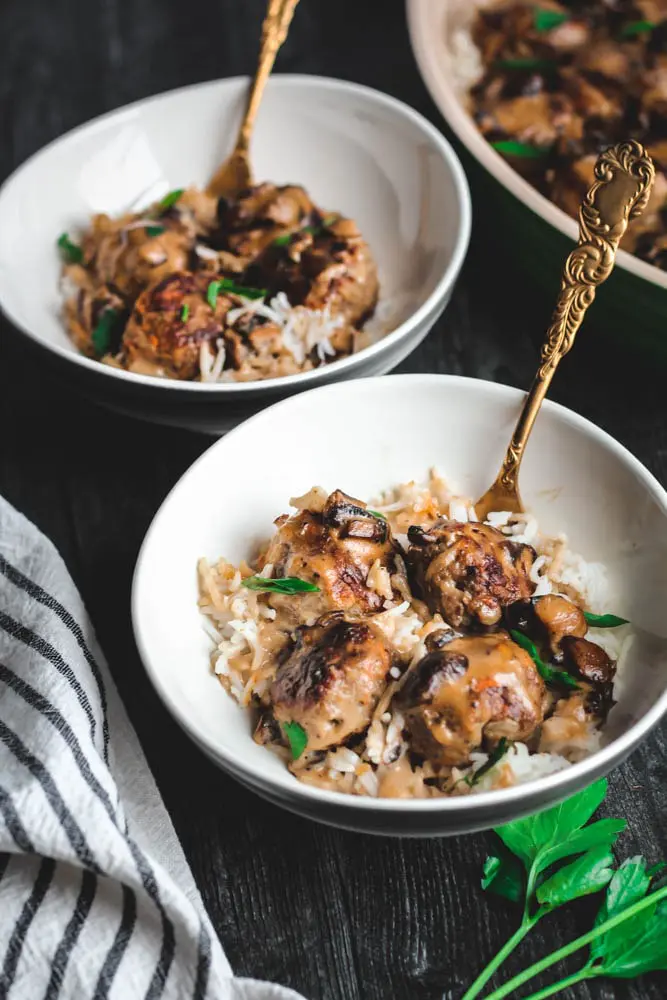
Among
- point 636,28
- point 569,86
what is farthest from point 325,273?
point 636,28

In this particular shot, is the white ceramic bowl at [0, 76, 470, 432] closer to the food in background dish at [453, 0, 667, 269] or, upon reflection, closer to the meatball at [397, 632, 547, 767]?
the food in background dish at [453, 0, 667, 269]

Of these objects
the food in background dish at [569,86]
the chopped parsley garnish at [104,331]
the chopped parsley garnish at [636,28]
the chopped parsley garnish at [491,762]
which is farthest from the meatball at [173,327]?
the chopped parsley garnish at [636,28]

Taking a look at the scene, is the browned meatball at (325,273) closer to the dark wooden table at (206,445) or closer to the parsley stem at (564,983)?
the dark wooden table at (206,445)

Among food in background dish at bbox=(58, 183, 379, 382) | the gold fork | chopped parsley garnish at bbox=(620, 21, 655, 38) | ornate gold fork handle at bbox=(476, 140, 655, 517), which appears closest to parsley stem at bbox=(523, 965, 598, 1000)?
ornate gold fork handle at bbox=(476, 140, 655, 517)

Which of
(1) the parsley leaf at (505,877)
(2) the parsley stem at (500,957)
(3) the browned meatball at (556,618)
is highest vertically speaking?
(3) the browned meatball at (556,618)

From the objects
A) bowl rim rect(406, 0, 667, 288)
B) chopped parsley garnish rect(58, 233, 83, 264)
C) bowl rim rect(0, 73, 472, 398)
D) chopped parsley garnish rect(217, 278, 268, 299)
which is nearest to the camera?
bowl rim rect(0, 73, 472, 398)

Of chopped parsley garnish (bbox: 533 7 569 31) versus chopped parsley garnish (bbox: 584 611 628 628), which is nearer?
chopped parsley garnish (bbox: 584 611 628 628)
